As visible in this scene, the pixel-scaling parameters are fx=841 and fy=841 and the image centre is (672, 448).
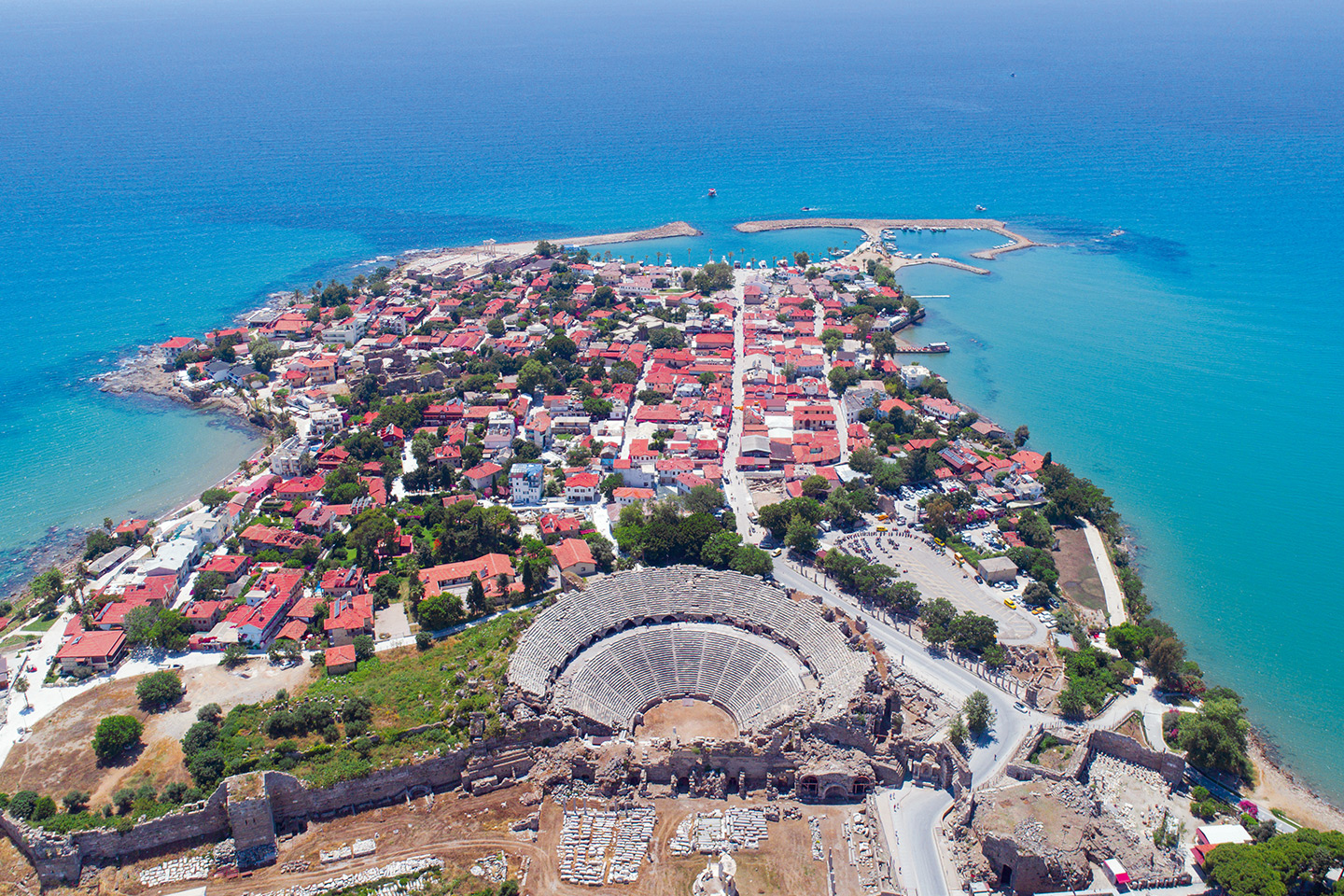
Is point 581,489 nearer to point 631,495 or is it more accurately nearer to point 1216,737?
point 631,495

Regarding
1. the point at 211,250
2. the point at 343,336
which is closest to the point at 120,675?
the point at 343,336

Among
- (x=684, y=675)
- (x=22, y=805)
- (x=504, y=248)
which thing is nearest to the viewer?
(x=22, y=805)

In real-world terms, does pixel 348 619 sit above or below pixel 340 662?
above

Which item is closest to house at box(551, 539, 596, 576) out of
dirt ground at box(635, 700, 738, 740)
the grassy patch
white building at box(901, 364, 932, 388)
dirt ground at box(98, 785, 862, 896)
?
the grassy patch

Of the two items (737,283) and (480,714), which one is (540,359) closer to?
(737,283)

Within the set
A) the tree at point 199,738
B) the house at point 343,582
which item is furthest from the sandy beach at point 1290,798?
the house at point 343,582

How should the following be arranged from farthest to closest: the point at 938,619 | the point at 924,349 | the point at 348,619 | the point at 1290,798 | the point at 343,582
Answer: the point at 924,349
the point at 343,582
the point at 938,619
the point at 348,619
the point at 1290,798

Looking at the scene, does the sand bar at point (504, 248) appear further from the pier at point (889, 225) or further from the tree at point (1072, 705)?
the tree at point (1072, 705)

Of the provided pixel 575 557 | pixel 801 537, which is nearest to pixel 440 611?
pixel 575 557
